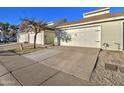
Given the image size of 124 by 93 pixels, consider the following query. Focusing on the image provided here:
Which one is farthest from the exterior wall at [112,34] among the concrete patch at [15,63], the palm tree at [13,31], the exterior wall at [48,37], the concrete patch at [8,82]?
the palm tree at [13,31]

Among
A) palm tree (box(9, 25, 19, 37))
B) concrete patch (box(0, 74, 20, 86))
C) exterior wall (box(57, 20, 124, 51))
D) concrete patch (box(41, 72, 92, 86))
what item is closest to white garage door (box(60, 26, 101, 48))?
exterior wall (box(57, 20, 124, 51))

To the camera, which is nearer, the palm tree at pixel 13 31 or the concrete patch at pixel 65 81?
the concrete patch at pixel 65 81

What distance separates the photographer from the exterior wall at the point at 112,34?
8094mm

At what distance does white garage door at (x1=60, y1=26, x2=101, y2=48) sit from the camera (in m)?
9.45

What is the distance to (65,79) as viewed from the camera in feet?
12.2

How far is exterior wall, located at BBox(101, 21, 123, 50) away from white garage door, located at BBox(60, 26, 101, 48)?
531 millimetres

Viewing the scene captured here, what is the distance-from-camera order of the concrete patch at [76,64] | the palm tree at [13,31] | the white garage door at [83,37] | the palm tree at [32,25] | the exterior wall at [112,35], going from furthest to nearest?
1. the palm tree at [13,31]
2. the palm tree at [32,25]
3. the white garage door at [83,37]
4. the exterior wall at [112,35]
5. the concrete patch at [76,64]

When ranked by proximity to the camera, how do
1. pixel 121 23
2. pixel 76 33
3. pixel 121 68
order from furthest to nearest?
pixel 76 33 → pixel 121 23 → pixel 121 68

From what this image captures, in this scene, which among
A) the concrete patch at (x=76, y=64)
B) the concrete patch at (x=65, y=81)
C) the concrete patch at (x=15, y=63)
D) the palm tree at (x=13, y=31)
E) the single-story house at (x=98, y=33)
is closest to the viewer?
the concrete patch at (x=65, y=81)

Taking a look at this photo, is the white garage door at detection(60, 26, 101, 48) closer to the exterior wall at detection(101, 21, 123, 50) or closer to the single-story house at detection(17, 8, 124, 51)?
the single-story house at detection(17, 8, 124, 51)

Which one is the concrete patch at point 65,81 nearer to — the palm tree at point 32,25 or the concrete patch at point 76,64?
the concrete patch at point 76,64
